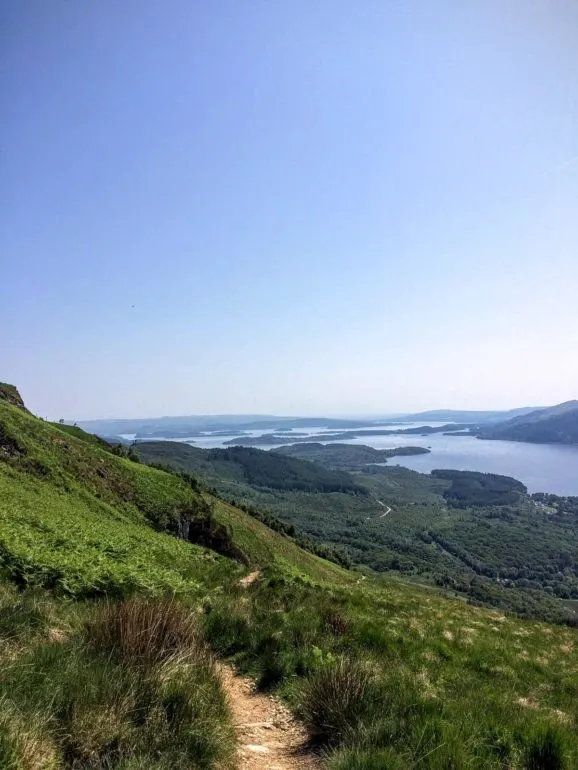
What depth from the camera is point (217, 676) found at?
5332mm

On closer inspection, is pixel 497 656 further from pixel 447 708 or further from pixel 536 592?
pixel 536 592

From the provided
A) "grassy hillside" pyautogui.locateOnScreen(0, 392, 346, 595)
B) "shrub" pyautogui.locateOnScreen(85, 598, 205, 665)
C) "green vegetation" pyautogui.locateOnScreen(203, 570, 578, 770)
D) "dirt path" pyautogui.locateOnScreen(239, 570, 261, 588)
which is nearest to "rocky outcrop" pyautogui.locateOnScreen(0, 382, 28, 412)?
"grassy hillside" pyautogui.locateOnScreen(0, 392, 346, 595)

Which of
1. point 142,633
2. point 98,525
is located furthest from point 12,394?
point 142,633

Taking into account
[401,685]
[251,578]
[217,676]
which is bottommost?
[251,578]

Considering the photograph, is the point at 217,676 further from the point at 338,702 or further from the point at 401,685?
the point at 401,685

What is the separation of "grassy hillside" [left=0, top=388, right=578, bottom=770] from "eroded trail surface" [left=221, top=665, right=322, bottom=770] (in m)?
0.20

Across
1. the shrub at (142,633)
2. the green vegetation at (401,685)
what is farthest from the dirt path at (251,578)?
the shrub at (142,633)

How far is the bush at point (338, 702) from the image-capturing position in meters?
4.86

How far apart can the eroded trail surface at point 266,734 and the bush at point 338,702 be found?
0.86 feet

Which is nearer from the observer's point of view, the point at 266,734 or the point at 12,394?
the point at 266,734

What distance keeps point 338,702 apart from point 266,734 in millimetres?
1025

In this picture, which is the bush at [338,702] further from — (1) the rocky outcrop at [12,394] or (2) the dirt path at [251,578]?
(1) the rocky outcrop at [12,394]

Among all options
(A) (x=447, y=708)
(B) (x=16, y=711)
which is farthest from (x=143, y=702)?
(A) (x=447, y=708)

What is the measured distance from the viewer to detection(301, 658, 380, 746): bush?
4.86m
